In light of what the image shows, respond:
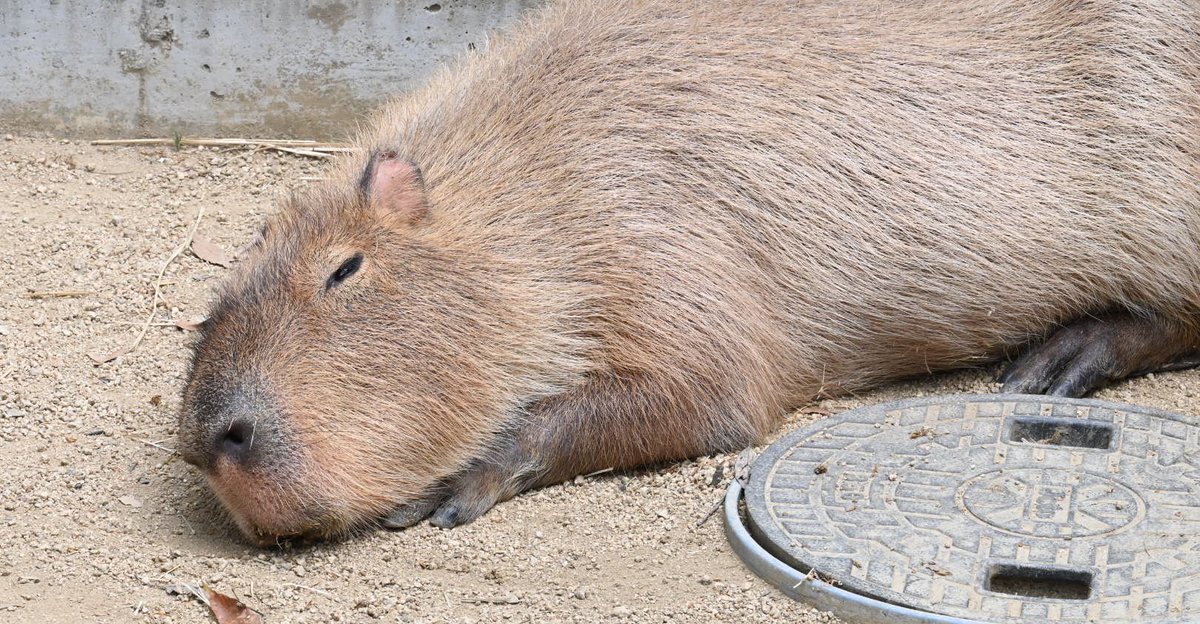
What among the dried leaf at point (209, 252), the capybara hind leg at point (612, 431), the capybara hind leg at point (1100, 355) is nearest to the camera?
the capybara hind leg at point (612, 431)

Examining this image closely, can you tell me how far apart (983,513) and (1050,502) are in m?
0.15

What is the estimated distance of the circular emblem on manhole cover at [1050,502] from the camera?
128 inches

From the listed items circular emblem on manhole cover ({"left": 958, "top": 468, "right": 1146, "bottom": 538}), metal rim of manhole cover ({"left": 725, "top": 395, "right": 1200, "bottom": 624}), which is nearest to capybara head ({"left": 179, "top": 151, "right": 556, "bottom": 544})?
metal rim of manhole cover ({"left": 725, "top": 395, "right": 1200, "bottom": 624})

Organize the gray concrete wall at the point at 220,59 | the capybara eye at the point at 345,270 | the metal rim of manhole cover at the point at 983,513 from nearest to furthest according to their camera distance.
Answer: the metal rim of manhole cover at the point at 983,513 < the capybara eye at the point at 345,270 < the gray concrete wall at the point at 220,59

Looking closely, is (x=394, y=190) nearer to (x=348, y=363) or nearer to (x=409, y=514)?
(x=348, y=363)

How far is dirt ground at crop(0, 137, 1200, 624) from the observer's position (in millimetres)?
3309

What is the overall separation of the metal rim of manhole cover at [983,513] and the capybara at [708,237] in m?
0.38

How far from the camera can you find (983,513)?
3340 millimetres

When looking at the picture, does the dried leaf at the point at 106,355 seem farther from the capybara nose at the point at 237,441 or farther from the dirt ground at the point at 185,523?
the capybara nose at the point at 237,441

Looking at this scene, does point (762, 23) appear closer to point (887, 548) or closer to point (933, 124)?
point (933, 124)

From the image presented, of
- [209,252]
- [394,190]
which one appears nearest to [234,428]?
[394,190]

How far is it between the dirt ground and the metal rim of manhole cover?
140mm

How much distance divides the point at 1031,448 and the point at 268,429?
1750mm

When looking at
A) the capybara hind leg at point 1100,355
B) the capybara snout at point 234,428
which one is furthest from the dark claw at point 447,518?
the capybara hind leg at point 1100,355
